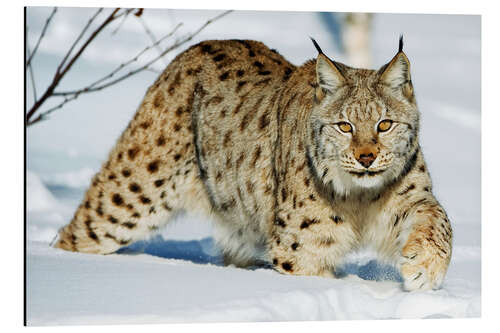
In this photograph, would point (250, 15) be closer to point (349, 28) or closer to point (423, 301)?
point (349, 28)

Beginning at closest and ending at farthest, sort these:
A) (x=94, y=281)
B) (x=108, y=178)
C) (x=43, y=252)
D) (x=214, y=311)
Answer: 1. (x=214, y=311)
2. (x=94, y=281)
3. (x=43, y=252)
4. (x=108, y=178)

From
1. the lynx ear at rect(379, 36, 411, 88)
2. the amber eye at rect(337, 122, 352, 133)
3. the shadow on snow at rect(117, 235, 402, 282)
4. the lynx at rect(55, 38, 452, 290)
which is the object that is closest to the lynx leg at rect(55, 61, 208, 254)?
the lynx at rect(55, 38, 452, 290)

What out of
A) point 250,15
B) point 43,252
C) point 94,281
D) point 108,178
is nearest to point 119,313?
point 94,281

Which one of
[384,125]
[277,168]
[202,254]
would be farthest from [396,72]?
[202,254]

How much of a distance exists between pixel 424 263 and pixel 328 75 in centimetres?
104

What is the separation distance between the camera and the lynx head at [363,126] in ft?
13.7

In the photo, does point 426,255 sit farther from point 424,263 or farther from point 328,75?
point 328,75

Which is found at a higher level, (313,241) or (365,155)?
(365,155)

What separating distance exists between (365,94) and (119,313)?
160cm

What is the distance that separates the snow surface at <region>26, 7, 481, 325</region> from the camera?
4.26 m

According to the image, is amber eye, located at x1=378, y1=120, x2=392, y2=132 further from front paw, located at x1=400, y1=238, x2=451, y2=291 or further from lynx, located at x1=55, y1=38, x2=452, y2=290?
front paw, located at x1=400, y1=238, x2=451, y2=291

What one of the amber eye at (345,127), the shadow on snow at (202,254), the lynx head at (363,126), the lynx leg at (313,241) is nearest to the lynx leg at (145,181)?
the shadow on snow at (202,254)

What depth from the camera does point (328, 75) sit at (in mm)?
Result: 4383
